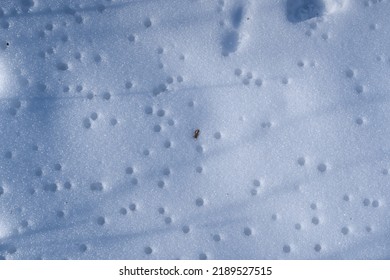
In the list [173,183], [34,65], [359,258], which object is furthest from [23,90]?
[359,258]

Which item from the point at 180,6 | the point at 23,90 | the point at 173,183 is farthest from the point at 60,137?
the point at 180,6

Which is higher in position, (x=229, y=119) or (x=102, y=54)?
(x=102, y=54)

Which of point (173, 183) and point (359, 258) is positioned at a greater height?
point (173, 183)
